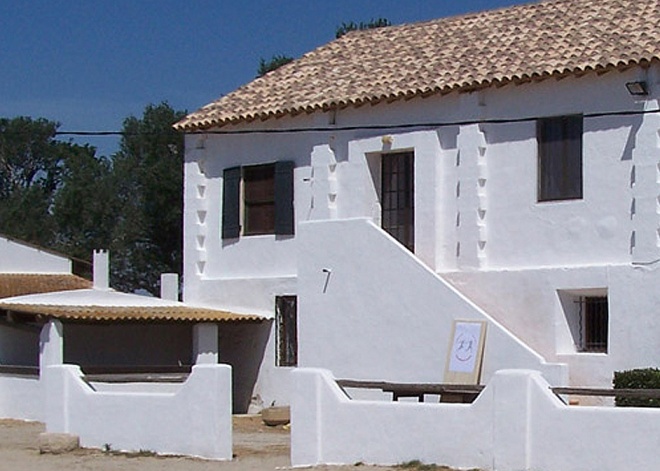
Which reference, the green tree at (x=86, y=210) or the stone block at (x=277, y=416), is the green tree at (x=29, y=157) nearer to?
the green tree at (x=86, y=210)

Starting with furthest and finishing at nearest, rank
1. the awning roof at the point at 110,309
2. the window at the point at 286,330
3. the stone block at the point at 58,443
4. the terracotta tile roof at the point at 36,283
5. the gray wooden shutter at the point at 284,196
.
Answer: the terracotta tile roof at the point at 36,283 → the window at the point at 286,330 → the gray wooden shutter at the point at 284,196 → the awning roof at the point at 110,309 → the stone block at the point at 58,443

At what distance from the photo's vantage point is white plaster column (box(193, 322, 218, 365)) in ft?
85.8

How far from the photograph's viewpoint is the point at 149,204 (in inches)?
1785

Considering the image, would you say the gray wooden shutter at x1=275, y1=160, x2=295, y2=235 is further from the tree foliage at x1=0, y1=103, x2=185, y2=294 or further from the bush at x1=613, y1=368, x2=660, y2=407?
the tree foliage at x1=0, y1=103, x2=185, y2=294

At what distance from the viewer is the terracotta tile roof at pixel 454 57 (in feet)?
71.6

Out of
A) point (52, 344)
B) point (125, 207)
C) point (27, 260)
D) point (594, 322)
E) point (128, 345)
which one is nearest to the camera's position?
point (594, 322)

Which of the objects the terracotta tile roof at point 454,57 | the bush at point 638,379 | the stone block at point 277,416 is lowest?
the stone block at point 277,416

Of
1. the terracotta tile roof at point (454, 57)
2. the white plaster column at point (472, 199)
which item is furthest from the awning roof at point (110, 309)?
the white plaster column at point (472, 199)

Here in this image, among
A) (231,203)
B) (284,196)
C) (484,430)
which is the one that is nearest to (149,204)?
(231,203)

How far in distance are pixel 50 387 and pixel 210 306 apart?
282 inches

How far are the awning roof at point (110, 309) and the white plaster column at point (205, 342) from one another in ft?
1.01

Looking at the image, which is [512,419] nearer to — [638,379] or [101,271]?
[638,379]

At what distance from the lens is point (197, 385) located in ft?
59.4

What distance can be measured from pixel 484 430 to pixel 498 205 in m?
7.90
